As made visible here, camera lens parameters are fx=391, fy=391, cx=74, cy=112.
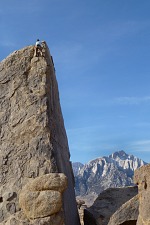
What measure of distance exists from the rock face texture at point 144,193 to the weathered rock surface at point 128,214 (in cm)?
218

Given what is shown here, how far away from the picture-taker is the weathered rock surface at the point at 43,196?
34.2 ft

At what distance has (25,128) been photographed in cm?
1209

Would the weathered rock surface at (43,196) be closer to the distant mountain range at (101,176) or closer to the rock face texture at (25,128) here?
the rock face texture at (25,128)

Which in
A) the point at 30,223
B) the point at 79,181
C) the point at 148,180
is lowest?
the point at 30,223

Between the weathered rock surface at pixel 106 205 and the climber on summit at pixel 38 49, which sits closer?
the climber on summit at pixel 38 49

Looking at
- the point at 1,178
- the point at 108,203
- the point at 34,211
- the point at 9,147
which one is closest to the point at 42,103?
the point at 9,147

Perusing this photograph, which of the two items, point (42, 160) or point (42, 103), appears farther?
point (42, 103)

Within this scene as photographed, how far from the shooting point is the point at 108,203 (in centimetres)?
1834

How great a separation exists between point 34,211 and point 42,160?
1567 millimetres

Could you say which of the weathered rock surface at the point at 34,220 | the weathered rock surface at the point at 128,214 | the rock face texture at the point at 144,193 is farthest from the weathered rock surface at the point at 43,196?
the weathered rock surface at the point at 128,214

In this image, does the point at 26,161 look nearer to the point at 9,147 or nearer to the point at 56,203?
the point at 9,147

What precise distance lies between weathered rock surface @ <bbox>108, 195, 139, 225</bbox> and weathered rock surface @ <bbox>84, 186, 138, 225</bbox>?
344cm

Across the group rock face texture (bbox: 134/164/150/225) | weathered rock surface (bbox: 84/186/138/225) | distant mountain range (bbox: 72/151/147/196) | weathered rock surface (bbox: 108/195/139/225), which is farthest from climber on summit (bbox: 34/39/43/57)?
distant mountain range (bbox: 72/151/147/196)

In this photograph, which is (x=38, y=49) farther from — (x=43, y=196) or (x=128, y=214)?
(x=128, y=214)
